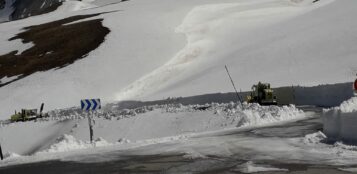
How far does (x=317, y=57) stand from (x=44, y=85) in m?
25.3

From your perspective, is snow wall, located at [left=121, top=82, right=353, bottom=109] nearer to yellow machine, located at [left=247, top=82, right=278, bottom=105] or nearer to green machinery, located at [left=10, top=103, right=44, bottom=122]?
yellow machine, located at [left=247, top=82, right=278, bottom=105]

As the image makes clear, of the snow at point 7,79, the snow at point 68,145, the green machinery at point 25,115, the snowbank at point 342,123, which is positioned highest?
the snow at point 7,79

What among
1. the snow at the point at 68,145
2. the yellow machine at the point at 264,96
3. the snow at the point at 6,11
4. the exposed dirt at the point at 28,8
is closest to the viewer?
the snow at the point at 68,145

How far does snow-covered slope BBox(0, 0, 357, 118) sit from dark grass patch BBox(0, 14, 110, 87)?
187 centimetres

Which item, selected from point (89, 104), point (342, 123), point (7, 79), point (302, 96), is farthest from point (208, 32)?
point (342, 123)

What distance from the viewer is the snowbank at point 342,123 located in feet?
50.8

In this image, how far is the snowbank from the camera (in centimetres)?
1548

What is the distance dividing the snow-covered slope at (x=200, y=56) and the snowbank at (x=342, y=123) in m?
21.1

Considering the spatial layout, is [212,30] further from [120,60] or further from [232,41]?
[120,60]

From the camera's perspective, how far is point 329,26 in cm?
5412

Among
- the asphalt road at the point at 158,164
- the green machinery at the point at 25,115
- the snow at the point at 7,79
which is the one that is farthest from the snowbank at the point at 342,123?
the snow at the point at 7,79

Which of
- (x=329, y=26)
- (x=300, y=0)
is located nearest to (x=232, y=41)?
(x=329, y=26)

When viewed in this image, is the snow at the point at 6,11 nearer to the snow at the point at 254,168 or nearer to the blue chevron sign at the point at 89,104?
the blue chevron sign at the point at 89,104

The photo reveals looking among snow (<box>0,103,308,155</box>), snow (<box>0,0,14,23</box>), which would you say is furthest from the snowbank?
snow (<box>0,0,14,23</box>)
